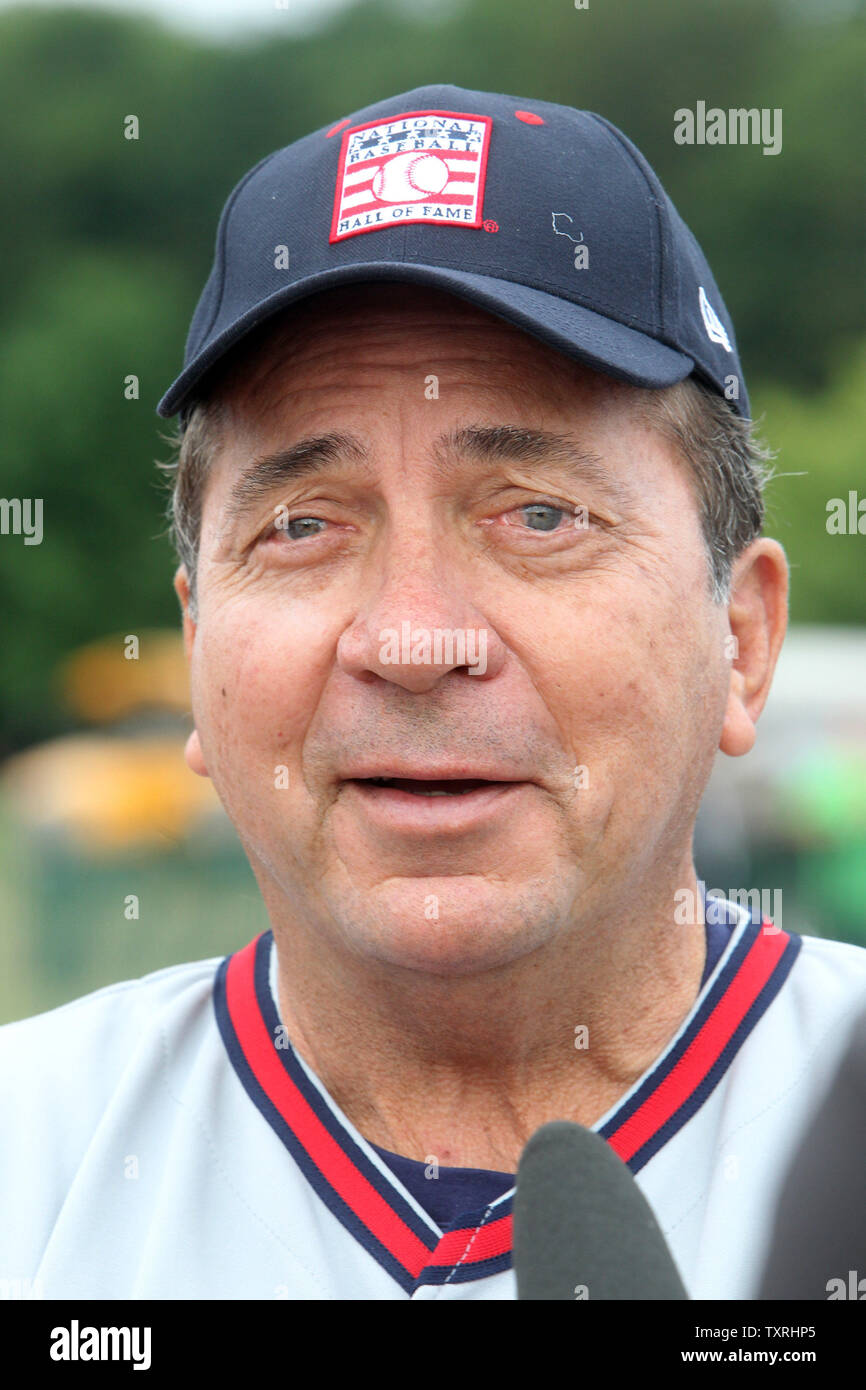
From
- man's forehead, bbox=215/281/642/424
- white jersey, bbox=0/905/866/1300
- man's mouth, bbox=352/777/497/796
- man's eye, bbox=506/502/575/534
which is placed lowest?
white jersey, bbox=0/905/866/1300

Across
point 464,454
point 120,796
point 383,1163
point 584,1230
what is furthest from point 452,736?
point 120,796

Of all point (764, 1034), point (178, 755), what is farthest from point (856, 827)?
point (178, 755)

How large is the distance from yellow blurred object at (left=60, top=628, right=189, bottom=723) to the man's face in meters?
11.8

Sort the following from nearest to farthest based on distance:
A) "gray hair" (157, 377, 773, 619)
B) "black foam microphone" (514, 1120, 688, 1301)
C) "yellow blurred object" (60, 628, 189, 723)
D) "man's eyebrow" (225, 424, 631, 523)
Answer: "black foam microphone" (514, 1120, 688, 1301) → "man's eyebrow" (225, 424, 631, 523) → "gray hair" (157, 377, 773, 619) → "yellow blurred object" (60, 628, 189, 723)

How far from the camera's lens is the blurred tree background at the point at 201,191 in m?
25.1

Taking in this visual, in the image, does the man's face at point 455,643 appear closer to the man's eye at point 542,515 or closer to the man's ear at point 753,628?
the man's eye at point 542,515

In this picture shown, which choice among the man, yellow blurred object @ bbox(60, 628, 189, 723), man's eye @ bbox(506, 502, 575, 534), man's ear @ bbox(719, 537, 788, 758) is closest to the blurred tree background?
yellow blurred object @ bbox(60, 628, 189, 723)

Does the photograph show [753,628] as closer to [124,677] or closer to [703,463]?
[703,463]

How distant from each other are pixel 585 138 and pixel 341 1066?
134 cm

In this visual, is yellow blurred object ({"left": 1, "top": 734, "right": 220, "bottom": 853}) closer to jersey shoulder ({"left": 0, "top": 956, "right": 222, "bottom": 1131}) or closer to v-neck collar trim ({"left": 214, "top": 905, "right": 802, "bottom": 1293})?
jersey shoulder ({"left": 0, "top": 956, "right": 222, "bottom": 1131})

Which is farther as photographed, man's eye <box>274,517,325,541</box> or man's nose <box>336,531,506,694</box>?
man's eye <box>274,517,325,541</box>

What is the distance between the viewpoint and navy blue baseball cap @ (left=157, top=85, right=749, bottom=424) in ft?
6.32

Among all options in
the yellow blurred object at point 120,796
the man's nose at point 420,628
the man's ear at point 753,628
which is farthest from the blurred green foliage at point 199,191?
the man's nose at point 420,628

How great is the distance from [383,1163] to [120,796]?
445 inches
